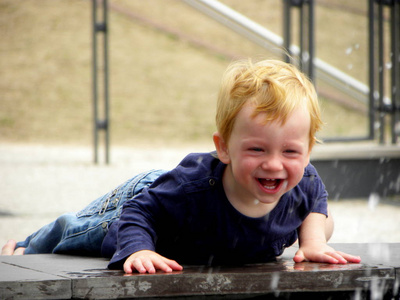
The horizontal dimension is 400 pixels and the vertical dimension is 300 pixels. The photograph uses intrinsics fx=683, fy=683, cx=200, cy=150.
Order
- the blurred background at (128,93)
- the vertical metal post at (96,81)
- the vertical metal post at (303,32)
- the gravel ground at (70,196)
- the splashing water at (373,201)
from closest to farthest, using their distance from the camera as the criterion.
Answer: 1. the gravel ground at (70,196)
2. the splashing water at (373,201)
3. the blurred background at (128,93)
4. the vertical metal post at (303,32)
5. the vertical metal post at (96,81)

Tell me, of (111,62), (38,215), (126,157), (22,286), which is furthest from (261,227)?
(111,62)

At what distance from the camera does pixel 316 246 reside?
2420 mm

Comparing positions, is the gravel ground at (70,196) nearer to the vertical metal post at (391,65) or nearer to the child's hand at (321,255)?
the vertical metal post at (391,65)

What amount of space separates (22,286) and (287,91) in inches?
38.9

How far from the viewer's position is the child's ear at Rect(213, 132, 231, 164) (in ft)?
7.42

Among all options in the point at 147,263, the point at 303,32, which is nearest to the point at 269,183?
the point at 147,263

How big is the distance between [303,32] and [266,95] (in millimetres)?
6240

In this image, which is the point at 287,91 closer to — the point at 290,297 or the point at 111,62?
the point at 290,297

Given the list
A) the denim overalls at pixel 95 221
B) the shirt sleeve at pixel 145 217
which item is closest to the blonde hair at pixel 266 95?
the shirt sleeve at pixel 145 217

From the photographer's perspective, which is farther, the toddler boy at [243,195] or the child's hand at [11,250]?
the child's hand at [11,250]

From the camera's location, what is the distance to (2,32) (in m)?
30.9

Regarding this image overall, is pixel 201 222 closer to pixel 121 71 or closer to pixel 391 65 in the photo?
pixel 391 65

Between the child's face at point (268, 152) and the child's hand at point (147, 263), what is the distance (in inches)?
13.8

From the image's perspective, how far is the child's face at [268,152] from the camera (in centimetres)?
213
